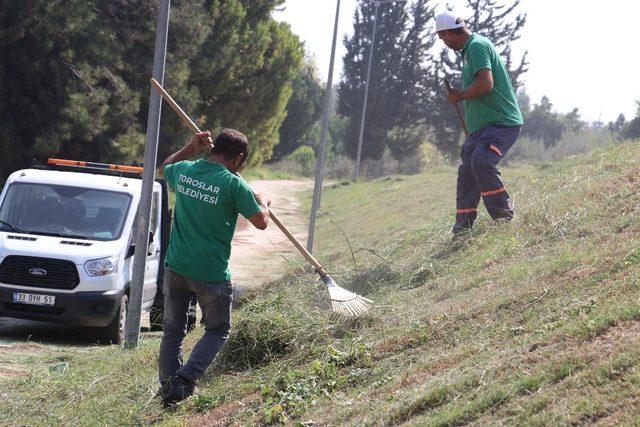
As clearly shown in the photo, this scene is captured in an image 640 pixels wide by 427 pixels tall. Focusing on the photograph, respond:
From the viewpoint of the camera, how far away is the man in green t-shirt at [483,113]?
9773mm

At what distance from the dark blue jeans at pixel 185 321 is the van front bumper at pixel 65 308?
412cm

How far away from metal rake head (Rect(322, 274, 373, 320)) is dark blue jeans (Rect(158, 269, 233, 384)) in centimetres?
107

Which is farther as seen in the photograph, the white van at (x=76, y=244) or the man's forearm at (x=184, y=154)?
the white van at (x=76, y=244)

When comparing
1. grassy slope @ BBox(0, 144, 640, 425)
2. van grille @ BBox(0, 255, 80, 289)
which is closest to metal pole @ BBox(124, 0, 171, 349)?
grassy slope @ BBox(0, 144, 640, 425)

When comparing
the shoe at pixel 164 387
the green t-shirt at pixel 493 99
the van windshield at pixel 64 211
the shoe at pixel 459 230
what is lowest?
the shoe at pixel 164 387

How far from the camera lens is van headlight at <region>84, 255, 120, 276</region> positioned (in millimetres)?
11055

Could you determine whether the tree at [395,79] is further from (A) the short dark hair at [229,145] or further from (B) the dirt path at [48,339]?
(A) the short dark hair at [229,145]

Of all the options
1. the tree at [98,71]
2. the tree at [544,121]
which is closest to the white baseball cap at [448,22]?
the tree at [98,71]

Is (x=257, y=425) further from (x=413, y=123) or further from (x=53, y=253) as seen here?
(x=413, y=123)

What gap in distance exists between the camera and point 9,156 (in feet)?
69.4

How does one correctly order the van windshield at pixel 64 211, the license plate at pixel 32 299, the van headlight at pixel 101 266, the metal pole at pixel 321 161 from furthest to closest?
the metal pole at pixel 321 161 < the van windshield at pixel 64 211 < the van headlight at pixel 101 266 < the license plate at pixel 32 299

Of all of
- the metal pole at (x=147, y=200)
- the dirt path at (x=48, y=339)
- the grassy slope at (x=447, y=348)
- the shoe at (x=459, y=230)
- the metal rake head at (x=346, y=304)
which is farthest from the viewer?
the shoe at (x=459, y=230)

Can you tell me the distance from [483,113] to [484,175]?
665 mm

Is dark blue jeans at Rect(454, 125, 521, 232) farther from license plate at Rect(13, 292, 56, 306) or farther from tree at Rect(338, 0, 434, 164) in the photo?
tree at Rect(338, 0, 434, 164)
